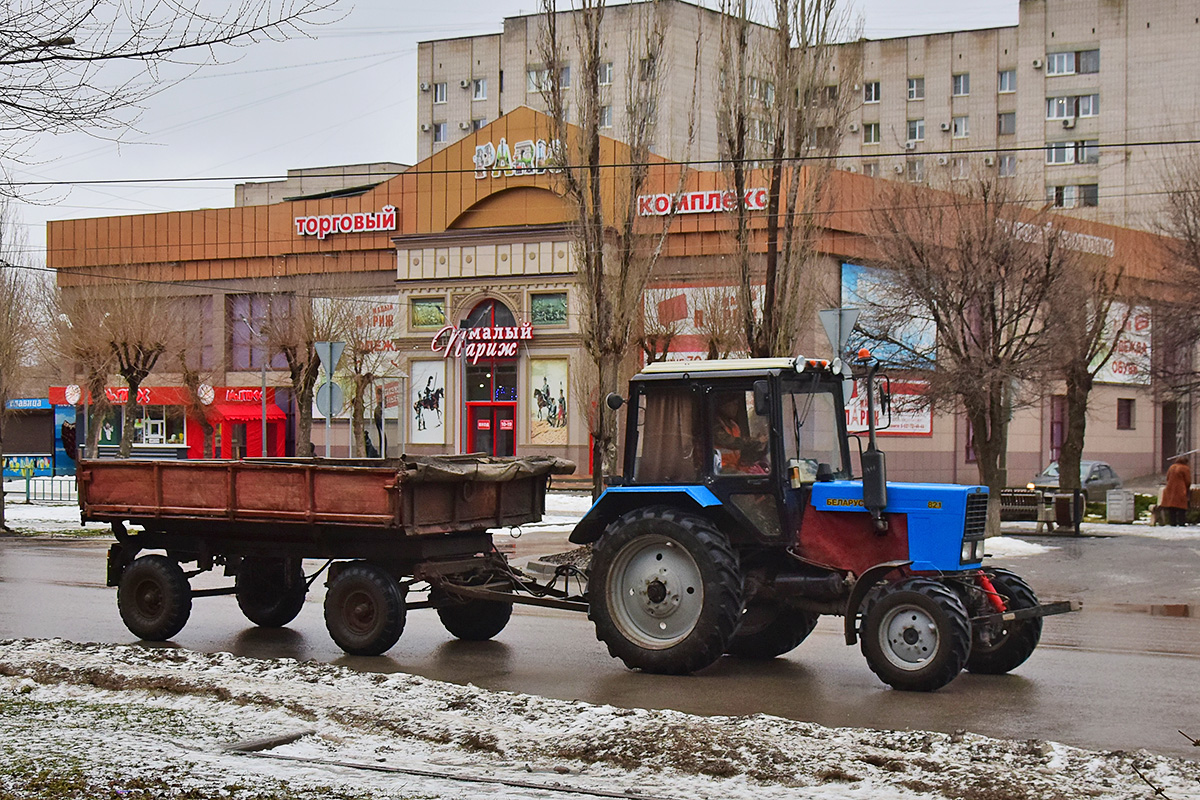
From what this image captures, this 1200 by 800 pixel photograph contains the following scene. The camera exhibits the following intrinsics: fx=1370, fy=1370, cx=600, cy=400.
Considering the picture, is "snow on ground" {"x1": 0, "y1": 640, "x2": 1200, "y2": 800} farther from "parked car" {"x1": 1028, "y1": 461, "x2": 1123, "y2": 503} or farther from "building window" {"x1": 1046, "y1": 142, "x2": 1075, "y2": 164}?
"building window" {"x1": 1046, "y1": 142, "x2": 1075, "y2": 164}

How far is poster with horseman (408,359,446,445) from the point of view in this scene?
46.6 m

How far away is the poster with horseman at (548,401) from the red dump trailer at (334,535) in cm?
3049

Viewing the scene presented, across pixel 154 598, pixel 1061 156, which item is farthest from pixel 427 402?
pixel 1061 156

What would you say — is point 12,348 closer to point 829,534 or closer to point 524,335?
point 524,335

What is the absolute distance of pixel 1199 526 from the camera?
29.1m

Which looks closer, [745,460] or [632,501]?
[745,460]

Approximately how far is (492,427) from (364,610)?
1338 inches

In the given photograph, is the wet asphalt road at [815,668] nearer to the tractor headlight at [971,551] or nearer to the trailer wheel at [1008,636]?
the trailer wheel at [1008,636]

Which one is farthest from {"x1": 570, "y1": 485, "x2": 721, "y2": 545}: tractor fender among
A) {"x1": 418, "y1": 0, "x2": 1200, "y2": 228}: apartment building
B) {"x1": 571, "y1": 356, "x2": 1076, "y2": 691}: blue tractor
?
{"x1": 418, "y1": 0, "x2": 1200, "y2": 228}: apartment building

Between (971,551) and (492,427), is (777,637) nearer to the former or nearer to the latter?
(971,551)

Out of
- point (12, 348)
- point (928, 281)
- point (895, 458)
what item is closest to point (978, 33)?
point (895, 458)

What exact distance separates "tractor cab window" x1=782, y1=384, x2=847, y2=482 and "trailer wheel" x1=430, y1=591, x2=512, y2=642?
11.2ft

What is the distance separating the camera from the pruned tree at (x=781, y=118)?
76.8 feet

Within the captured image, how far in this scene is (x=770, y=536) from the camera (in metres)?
10.9
